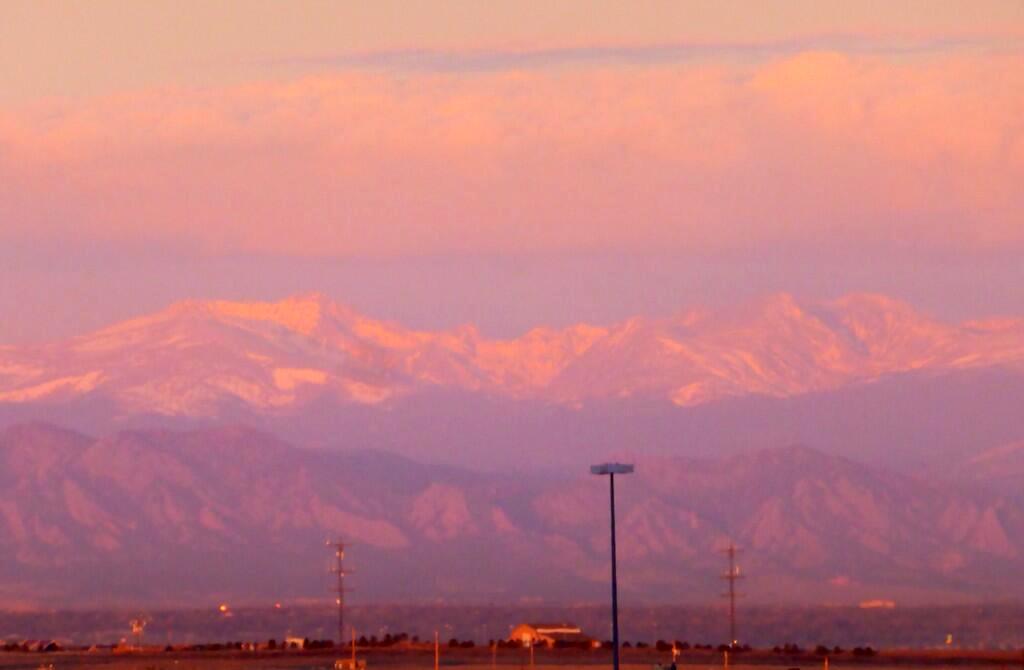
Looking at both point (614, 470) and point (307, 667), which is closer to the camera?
point (614, 470)

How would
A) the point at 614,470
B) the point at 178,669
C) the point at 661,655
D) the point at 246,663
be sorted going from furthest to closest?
the point at 661,655 < the point at 246,663 < the point at 178,669 < the point at 614,470

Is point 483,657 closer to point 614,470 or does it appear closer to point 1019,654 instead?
point 1019,654

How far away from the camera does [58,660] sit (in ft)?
630

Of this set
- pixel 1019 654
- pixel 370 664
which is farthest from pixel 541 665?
pixel 1019 654

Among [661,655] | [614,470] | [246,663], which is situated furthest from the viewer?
[661,655]

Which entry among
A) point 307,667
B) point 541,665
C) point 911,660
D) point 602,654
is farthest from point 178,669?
point 911,660

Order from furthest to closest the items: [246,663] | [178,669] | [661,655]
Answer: [661,655]
[246,663]
[178,669]

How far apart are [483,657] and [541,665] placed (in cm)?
1793

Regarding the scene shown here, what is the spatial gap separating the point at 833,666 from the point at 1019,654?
67.1 feet

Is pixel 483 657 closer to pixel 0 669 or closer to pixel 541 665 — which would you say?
pixel 541 665

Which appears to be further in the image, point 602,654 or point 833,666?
point 602,654

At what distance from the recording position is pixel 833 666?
558 ft

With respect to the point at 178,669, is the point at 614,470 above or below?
above

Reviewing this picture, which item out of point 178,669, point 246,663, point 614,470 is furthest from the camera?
point 246,663
